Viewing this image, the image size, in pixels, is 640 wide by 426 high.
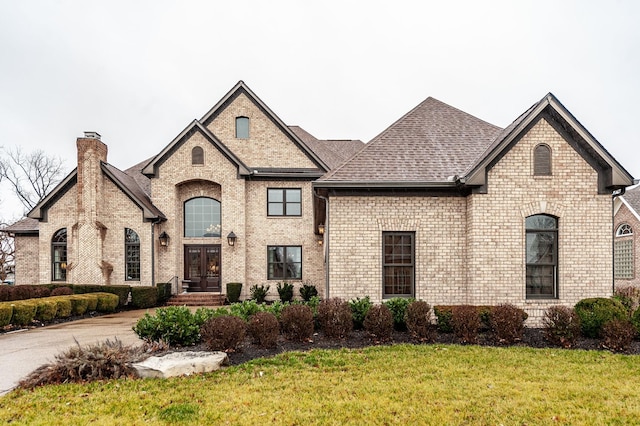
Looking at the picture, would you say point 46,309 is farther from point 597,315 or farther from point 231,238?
point 597,315

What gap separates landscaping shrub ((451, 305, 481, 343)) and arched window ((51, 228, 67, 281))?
19.1 meters

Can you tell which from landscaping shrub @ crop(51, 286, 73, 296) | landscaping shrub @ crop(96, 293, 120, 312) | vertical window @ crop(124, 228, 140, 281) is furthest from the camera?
vertical window @ crop(124, 228, 140, 281)

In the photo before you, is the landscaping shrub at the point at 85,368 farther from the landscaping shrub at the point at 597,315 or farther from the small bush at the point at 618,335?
the landscaping shrub at the point at 597,315

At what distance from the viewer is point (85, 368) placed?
5.92 m

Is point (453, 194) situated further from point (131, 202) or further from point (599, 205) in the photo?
point (131, 202)

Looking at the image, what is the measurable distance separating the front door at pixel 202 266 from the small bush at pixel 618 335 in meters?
16.2

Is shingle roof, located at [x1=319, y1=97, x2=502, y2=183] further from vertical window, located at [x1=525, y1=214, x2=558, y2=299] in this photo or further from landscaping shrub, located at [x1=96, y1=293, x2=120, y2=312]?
landscaping shrub, located at [x1=96, y1=293, x2=120, y2=312]

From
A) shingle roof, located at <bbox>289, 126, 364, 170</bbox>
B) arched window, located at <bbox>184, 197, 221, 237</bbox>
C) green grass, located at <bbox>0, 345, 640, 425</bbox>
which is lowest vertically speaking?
green grass, located at <bbox>0, 345, 640, 425</bbox>

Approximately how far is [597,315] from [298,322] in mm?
6505

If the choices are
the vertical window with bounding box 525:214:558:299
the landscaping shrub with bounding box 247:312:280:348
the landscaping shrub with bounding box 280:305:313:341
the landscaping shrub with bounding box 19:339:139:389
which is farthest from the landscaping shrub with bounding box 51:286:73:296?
the vertical window with bounding box 525:214:558:299

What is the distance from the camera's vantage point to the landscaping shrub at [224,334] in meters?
6.96

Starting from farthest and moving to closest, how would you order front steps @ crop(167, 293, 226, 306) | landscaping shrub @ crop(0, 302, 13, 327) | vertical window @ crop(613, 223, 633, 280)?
vertical window @ crop(613, 223, 633, 280) → front steps @ crop(167, 293, 226, 306) → landscaping shrub @ crop(0, 302, 13, 327)

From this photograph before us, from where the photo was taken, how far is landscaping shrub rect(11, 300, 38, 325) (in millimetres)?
11148

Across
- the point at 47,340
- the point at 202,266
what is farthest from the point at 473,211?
the point at 202,266
